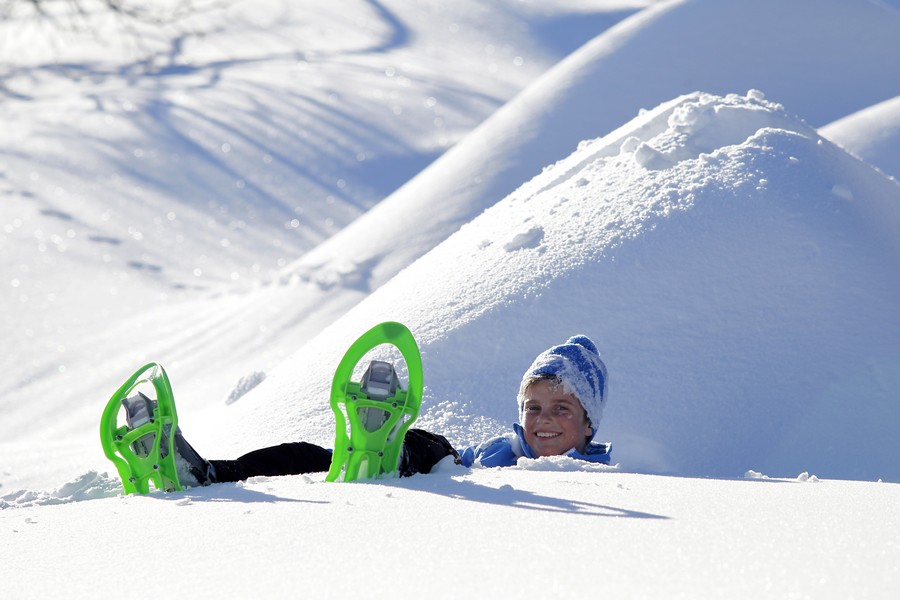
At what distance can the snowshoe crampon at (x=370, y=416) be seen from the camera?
218 cm

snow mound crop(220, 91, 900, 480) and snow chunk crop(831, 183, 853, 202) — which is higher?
snow chunk crop(831, 183, 853, 202)

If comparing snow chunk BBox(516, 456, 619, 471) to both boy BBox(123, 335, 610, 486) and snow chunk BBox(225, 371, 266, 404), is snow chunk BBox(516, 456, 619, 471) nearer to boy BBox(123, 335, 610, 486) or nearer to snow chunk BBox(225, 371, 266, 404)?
boy BBox(123, 335, 610, 486)

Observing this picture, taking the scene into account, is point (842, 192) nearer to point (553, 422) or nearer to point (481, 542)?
point (553, 422)

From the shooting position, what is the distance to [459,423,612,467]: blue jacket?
272 cm

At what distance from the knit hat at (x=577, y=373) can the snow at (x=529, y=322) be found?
11.3 inches

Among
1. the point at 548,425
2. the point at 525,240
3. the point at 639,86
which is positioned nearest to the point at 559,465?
the point at 548,425

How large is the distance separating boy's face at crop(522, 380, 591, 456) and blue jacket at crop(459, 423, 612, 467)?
3 centimetres

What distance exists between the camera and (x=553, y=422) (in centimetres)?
274

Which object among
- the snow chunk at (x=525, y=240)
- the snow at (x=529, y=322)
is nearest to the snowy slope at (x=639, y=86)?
the snow at (x=529, y=322)

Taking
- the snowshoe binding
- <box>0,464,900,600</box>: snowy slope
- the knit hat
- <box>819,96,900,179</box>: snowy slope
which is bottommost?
<box>0,464,900,600</box>: snowy slope

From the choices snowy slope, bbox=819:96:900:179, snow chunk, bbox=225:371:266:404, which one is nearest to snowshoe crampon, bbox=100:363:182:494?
snow chunk, bbox=225:371:266:404

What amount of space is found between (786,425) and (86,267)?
6.99 meters

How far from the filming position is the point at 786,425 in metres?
3.06

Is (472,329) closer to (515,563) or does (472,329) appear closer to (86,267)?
(515,563)
